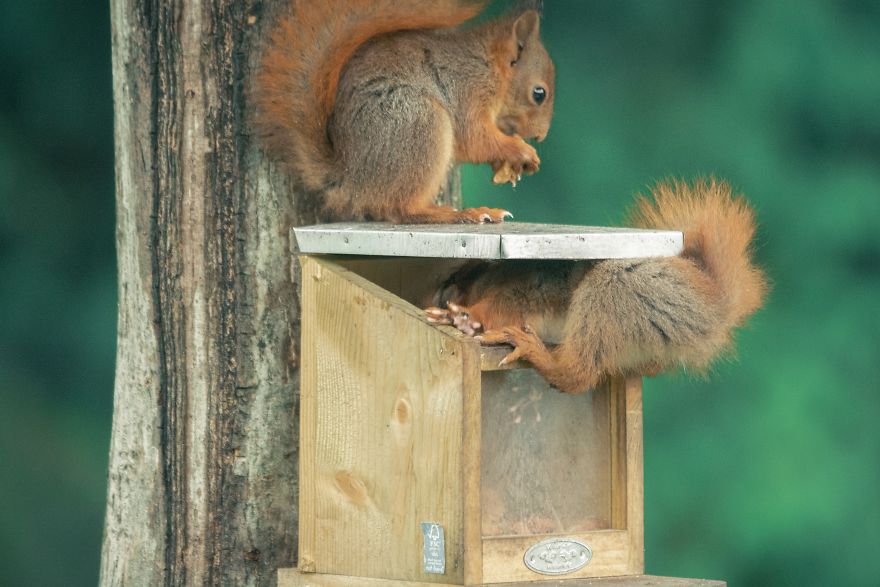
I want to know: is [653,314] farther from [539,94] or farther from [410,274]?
[539,94]

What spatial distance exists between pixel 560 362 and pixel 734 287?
1.16 feet

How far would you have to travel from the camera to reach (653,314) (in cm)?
266

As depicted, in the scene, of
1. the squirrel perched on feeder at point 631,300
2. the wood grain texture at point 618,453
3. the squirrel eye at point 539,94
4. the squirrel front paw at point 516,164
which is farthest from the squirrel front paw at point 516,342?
the squirrel eye at point 539,94

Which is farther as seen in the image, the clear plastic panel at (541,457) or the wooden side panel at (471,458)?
the clear plastic panel at (541,457)

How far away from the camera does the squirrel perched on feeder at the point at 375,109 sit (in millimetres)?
2971

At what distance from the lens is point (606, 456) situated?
2785mm

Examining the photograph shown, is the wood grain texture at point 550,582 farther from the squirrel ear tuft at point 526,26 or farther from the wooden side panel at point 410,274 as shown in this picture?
the squirrel ear tuft at point 526,26

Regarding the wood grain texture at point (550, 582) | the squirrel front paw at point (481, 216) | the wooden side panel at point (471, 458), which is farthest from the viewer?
the squirrel front paw at point (481, 216)

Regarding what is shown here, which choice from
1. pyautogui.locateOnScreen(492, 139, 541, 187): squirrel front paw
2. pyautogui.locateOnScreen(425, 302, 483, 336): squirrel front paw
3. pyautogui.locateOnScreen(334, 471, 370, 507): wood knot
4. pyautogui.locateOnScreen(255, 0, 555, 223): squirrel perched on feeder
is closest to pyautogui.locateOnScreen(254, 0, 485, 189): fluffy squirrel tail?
pyautogui.locateOnScreen(255, 0, 555, 223): squirrel perched on feeder

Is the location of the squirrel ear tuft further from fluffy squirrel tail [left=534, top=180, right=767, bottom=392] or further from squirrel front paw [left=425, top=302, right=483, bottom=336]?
squirrel front paw [left=425, top=302, right=483, bottom=336]

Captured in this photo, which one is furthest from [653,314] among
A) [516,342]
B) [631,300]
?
[516,342]

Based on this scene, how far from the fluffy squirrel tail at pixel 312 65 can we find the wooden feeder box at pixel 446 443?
0.22 m

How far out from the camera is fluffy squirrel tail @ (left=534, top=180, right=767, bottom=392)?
266 cm

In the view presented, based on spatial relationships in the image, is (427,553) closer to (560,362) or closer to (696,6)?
(560,362)
